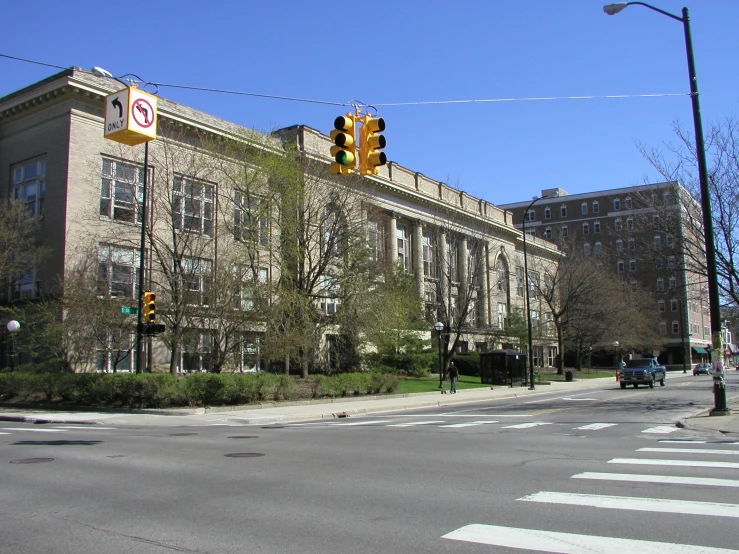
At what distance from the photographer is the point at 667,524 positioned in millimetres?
6215

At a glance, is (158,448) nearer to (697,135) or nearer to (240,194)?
(697,135)

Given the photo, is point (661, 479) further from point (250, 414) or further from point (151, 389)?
point (151, 389)

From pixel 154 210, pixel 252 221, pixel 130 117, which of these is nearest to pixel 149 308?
pixel 154 210

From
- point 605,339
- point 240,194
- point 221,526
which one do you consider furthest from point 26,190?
point 605,339

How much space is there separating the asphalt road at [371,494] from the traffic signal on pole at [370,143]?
550 centimetres

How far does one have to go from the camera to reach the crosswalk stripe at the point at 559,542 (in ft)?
17.6

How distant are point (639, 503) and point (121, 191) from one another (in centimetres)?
2987

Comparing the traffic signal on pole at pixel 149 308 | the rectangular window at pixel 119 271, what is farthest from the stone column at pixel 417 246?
the traffic signal on pole at pixel 149 308

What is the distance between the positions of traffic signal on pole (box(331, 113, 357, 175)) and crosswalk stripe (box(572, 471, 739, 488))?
6672 millimetres

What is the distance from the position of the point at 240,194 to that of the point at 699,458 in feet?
85.4

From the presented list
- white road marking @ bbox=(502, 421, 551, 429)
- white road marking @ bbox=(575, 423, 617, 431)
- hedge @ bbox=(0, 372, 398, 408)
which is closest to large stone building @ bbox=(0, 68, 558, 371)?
hedge @ bbox=(0, 372, 398, 408)

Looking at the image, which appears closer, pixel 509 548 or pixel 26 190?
pixel 509 548

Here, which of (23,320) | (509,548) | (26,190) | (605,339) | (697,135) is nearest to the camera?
(509,548)

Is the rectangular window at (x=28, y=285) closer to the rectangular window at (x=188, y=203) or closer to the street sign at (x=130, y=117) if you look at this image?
the rectangular window at (x=188, y=203)
